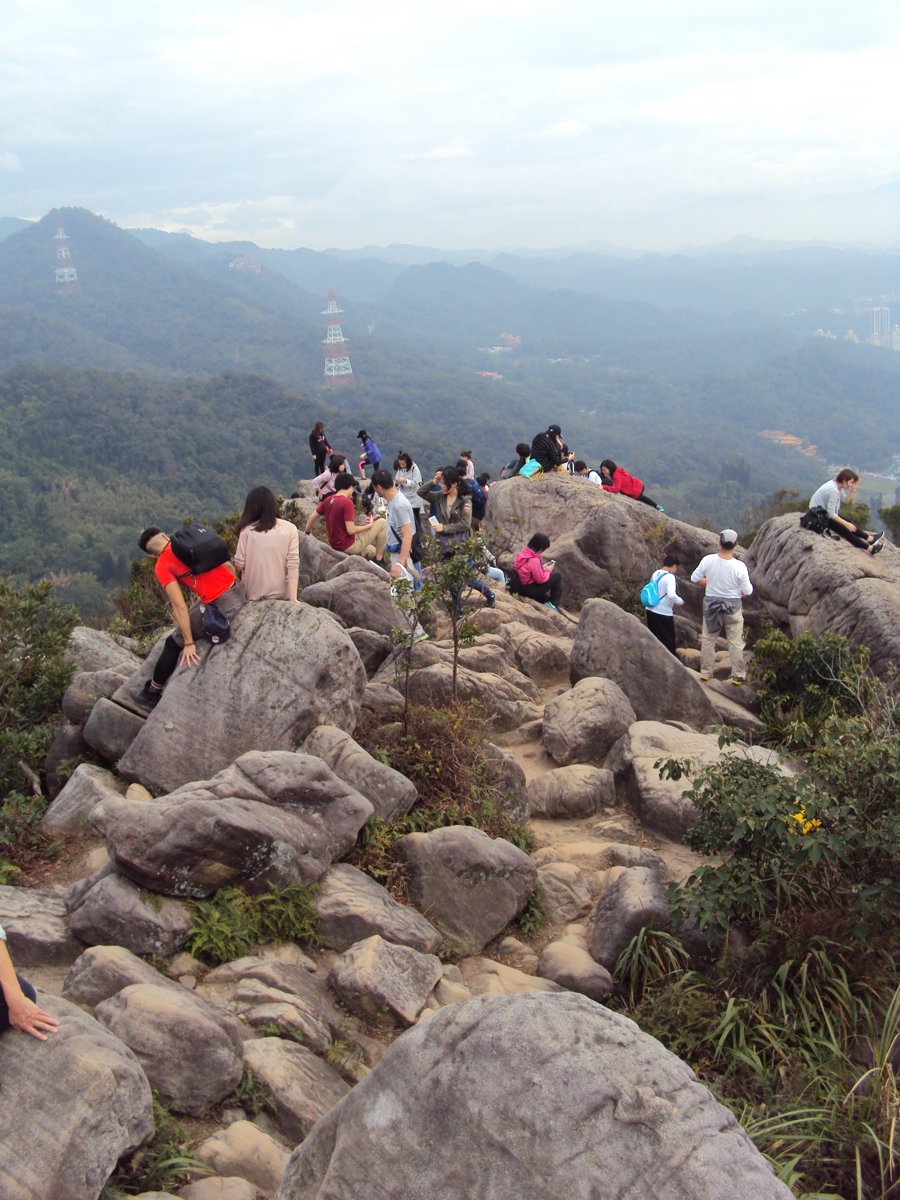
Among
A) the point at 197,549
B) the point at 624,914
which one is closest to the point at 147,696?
the point at 197,549

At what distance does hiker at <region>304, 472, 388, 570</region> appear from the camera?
11.9 metres

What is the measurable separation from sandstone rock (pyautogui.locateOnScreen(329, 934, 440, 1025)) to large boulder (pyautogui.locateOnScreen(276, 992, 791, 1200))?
6.45 ft

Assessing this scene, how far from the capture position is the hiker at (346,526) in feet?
39.1

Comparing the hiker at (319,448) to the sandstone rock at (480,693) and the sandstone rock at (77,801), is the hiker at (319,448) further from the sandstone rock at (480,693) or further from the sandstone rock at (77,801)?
the sandstone rock at (77,801)

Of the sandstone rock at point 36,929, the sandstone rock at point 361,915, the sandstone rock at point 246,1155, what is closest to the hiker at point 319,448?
the sandstone rock at point 361,915

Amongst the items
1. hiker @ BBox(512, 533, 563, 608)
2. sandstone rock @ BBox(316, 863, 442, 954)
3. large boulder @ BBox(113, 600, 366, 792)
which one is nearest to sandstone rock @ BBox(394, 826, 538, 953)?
sandstone rock @ BBox(316, 863, 442, 954)

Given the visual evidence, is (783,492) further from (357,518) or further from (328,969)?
(328,969)

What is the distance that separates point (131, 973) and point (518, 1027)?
2.44 m

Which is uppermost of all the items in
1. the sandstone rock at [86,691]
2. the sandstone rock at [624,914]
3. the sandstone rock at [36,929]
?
the sandstone rock at [86,691]

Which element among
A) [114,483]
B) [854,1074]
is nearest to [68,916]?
[854,1074]

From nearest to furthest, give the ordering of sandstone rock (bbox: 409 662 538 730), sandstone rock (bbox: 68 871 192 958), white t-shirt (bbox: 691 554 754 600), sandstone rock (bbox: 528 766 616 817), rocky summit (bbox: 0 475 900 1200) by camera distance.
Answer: rocky summit (bbox: 0 475 900 1200)
sandstone rock (bbox: 68 871 192 958)
sandstone rock (bbox: 528 766 616 817)
sandstone rock (bbox: 409 662 538 730)
white t-shirt (bbox: 691 554 754 600)

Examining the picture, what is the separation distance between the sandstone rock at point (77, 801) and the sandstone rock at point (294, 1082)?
2.49 meters

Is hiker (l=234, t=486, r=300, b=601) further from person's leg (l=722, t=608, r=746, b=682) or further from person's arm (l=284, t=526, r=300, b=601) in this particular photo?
person's leg (l=722, t=608, r=746, b=682)

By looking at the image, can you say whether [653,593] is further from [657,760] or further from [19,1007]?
[19,1007]
